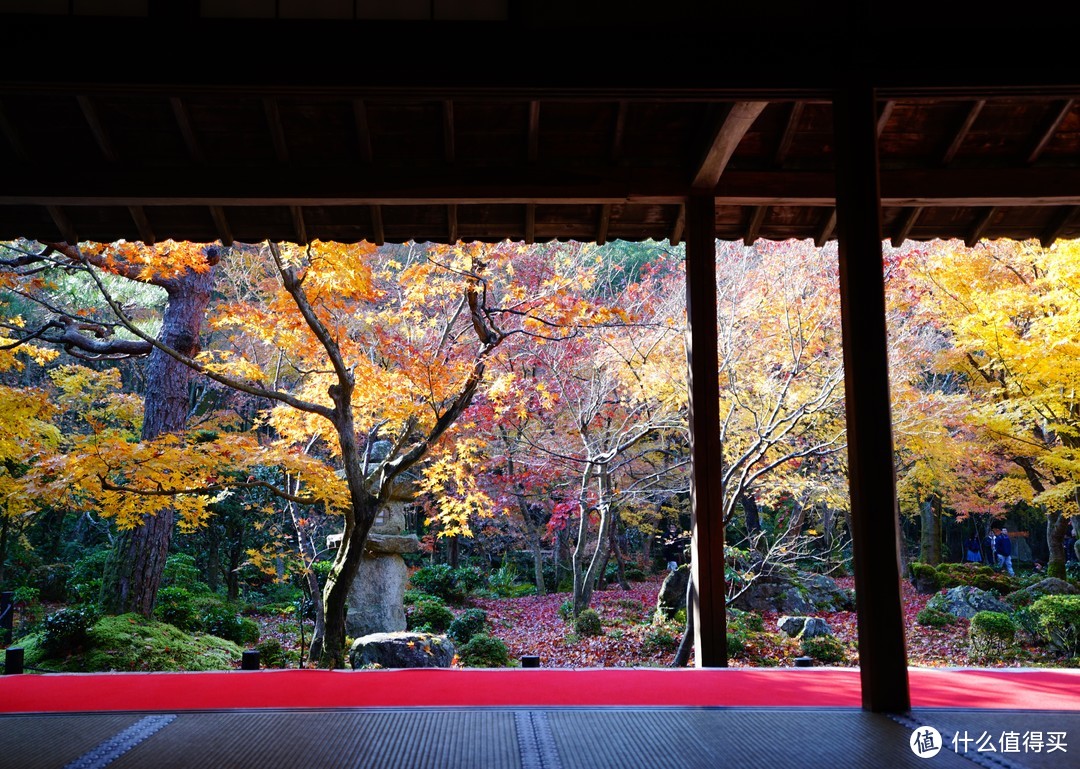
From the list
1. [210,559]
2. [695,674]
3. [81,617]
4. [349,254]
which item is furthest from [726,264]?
[210,559]

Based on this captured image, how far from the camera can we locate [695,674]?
11.1 ft

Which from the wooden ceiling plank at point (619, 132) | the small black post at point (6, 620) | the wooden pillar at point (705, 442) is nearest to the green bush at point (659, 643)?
the wooden pillar at point (705, 442)

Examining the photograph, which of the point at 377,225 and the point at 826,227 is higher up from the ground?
the point at 826,227

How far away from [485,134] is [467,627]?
293 inches

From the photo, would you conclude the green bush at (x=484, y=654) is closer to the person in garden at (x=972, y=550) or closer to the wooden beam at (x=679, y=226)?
the wooden beam at (x=679, y=226)

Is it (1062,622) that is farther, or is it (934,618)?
(934,618)

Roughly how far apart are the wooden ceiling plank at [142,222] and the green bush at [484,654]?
5.21 m

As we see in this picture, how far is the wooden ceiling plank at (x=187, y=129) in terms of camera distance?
3.31 metres

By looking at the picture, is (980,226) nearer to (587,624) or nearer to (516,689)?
(516,689)

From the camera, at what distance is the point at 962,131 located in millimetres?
3711

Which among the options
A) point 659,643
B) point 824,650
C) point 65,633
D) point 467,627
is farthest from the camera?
point 467,627

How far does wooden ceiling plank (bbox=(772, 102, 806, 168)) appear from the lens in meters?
3.62

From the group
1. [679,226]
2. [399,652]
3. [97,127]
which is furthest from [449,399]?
[97,127]

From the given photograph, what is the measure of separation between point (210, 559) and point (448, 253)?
25.4 ft
